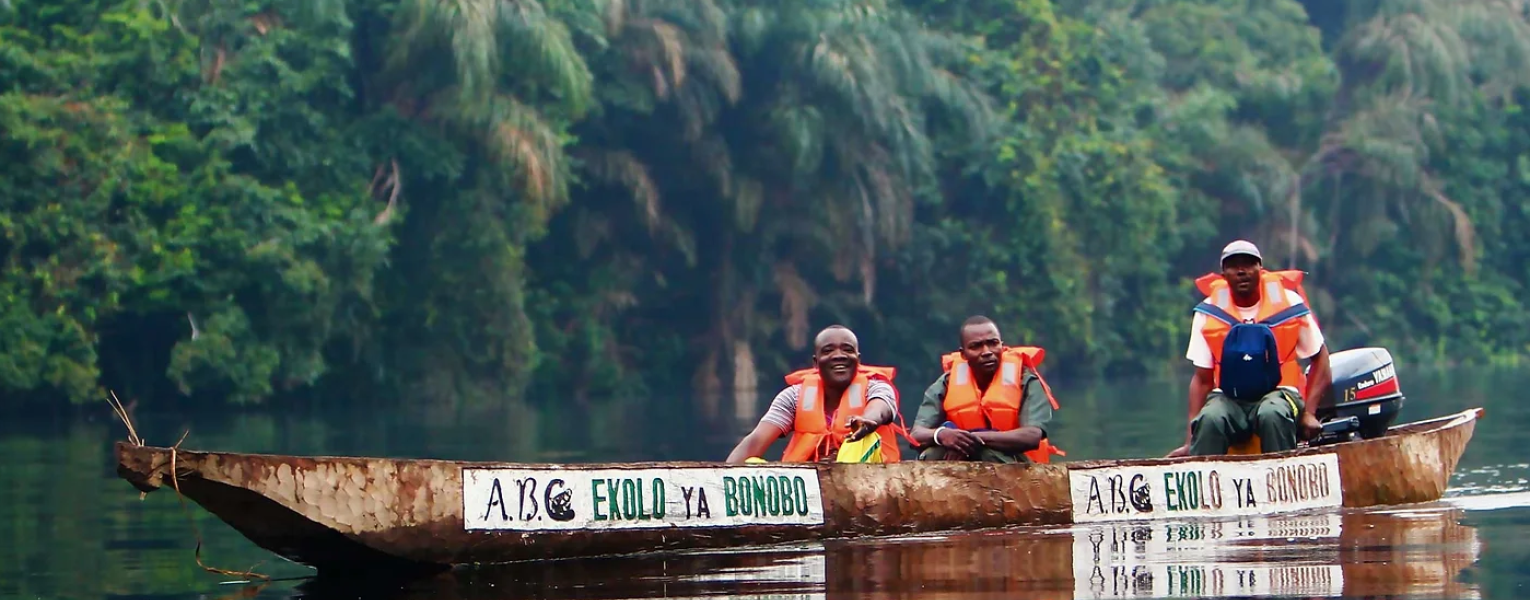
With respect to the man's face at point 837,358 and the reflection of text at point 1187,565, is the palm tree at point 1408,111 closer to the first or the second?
the reflection of text at point 1187,565

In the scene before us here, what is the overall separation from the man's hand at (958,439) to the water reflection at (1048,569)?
0.48 metres

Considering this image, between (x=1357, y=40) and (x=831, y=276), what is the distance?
1331 cm

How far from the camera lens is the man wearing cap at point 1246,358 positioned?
11992mm

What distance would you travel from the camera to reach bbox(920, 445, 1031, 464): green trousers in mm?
11594

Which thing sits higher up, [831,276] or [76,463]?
[831,276]

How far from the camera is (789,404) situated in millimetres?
11789

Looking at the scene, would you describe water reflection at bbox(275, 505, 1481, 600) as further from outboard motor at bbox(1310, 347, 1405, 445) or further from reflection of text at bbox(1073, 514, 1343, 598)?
outboard motor at bbox(1310, 347, 1405, 445)

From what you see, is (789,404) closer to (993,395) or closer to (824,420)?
(824,420)

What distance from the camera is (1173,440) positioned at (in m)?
20.0

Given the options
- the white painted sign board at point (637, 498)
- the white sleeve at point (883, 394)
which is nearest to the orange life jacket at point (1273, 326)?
the white sleeve at point (883, 394)

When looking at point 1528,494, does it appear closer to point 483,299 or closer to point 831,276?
point 483,299

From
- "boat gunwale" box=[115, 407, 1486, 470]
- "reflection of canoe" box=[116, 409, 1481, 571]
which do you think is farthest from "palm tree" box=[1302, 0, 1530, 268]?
"reflection of canoe" box=[116, 409, 1481, 571]

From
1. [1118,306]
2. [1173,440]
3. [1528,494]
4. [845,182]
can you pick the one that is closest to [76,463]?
[1173,440]

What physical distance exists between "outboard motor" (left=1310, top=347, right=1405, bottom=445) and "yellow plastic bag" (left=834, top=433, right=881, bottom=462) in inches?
124
